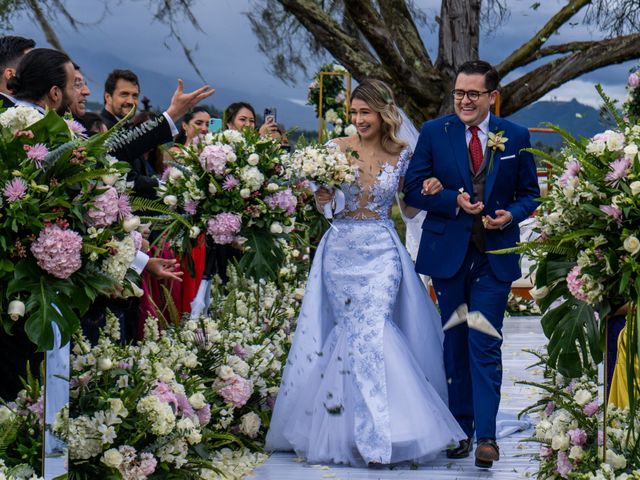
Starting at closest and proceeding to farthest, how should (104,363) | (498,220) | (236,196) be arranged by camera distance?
(104,363), (498,220), (236,196)

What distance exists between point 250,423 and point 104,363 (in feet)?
5.93

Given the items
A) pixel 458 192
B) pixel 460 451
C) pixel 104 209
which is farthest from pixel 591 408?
pixel 104 209

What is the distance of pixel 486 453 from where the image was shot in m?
6.07

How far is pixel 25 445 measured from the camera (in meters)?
4.40

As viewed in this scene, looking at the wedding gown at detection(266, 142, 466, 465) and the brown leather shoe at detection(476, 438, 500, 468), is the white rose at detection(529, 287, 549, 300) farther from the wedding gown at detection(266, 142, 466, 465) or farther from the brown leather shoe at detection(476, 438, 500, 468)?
the wedding gown at detection(266, 142, 466, 465)

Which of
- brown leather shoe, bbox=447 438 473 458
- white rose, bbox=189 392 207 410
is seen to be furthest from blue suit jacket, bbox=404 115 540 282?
white rose, bbox=189 392 207 410

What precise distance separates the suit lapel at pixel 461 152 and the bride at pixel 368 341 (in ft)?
0.61

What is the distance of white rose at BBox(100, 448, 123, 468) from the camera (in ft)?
15.3

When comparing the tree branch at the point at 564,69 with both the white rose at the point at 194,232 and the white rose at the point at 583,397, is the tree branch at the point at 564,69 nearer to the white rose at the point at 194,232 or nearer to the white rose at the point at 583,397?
the white rose at the point at 194,232

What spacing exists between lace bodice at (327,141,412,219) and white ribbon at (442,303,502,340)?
0.90 m

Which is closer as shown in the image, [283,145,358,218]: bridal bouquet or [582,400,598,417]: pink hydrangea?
[582,400,598,417]: pink hydrangea

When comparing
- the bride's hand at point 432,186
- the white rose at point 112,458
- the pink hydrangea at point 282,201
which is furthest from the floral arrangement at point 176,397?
the bride's hand at point 432,186

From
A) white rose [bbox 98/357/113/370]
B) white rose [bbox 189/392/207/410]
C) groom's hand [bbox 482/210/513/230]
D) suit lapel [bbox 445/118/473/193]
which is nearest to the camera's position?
white rose [bbox 98/357/113/370]

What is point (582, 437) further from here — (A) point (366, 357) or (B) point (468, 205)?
(A) point (366, 357)
